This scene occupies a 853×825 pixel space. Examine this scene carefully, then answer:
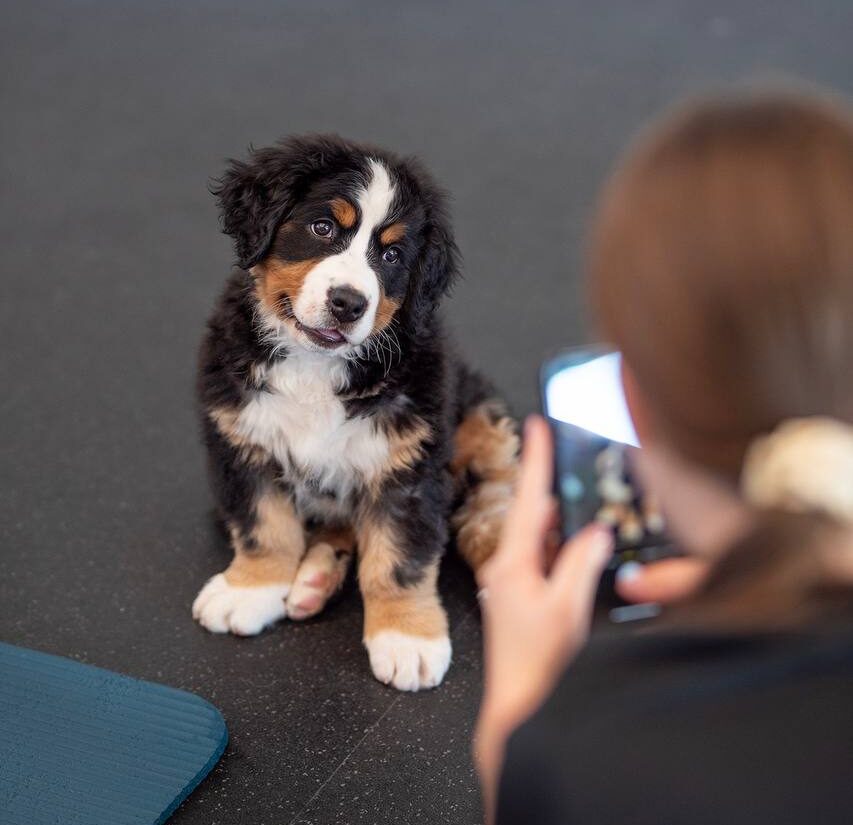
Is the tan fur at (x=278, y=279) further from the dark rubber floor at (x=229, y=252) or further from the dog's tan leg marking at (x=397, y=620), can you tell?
the dark rubber floor at (x=229, y=252)

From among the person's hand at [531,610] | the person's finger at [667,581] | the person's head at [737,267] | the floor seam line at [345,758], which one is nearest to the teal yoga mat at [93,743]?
the floor seam line at [345,758]

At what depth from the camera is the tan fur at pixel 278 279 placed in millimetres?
2229

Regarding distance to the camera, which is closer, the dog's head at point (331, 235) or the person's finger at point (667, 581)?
the person's finger at point (667, 581)

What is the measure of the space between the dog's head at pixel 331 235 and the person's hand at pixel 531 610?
95 centimetres

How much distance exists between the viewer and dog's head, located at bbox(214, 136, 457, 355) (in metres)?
2.20

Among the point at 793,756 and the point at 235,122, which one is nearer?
the point at 793,756

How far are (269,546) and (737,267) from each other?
1667 mm

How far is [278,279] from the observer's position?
2.25 m

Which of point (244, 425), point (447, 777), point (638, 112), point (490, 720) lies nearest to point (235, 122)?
point (638, 112)

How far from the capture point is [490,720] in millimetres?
1230

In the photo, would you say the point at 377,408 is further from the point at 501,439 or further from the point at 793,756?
the point at 793,756

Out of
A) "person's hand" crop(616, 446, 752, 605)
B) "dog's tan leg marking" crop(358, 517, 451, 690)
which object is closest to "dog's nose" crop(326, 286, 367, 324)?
"dog's tan leg marking" crop(358, 517, 451, 690)

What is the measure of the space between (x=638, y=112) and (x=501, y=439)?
273cm

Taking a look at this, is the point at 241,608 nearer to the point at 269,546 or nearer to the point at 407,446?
the point at 269,546
